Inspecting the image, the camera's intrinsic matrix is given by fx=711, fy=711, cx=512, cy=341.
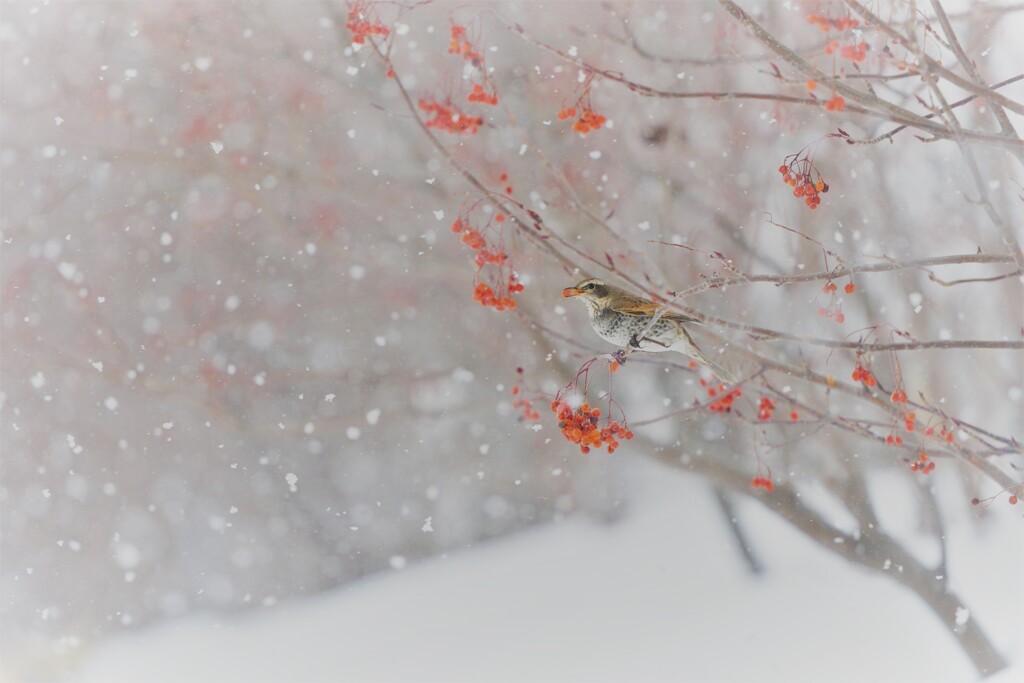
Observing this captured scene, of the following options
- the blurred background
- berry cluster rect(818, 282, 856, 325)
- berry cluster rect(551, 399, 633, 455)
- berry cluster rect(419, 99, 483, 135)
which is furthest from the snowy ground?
berry cluster rect(419, 99, 483, 135)

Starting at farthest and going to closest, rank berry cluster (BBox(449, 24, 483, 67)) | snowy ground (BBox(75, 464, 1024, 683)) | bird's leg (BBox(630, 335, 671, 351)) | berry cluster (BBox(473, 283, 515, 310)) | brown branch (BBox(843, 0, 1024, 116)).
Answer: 1. snowy ground (BBox(75, 464, 1024, 683))
2. bird's leg (BBox(630, 335, 671, 351))
3. berry cluster (BBox(473, 283, 515, 310))
4. berry cluster (BBox(449, 24, 483, 67))
5. brown branch (BBox(843, 0, 1024, 116))

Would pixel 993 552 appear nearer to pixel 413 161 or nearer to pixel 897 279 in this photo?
pixel 897 279

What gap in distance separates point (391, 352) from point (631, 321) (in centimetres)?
95

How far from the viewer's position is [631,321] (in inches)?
36.4

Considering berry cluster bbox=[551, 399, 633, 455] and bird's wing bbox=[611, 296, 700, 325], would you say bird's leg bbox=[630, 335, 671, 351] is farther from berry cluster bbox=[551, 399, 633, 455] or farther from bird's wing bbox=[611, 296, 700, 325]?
berry cluster bbox=[551, 399, 633, 455]

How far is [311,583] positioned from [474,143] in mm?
1117

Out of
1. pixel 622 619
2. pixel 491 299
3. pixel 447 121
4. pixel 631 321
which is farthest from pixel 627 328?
pixel 622 619

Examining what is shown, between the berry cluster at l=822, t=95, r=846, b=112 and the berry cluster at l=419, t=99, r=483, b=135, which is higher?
the berry cluster at l=419, t=99, r=483, b=135

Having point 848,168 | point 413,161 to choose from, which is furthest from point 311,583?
point 848,168

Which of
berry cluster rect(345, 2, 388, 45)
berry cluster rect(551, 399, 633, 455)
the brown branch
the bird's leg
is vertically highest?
berry cluster rect(345, 2, 388, 45)

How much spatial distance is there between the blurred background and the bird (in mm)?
635

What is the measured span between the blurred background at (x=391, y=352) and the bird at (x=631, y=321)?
2.08 ft

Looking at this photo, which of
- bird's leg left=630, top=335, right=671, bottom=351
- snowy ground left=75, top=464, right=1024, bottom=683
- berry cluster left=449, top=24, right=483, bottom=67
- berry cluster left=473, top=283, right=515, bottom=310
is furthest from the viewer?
snowy ground left=75, top=464, right=1024, bottom=683

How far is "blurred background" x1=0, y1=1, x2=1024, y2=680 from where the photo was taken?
1544 mm
